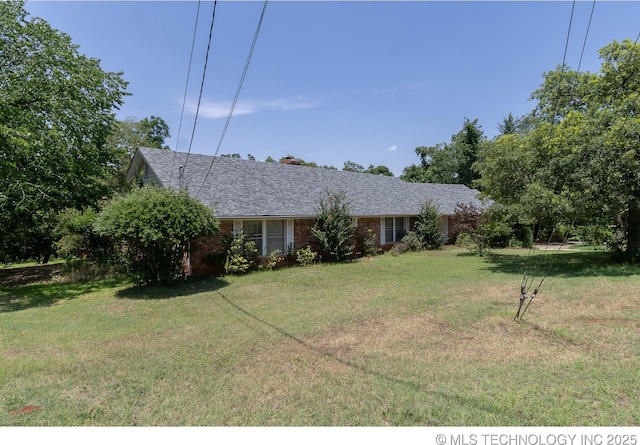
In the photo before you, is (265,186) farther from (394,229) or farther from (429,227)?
(429,227)

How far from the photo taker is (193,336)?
624 cm

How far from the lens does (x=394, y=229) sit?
2039 centimetres

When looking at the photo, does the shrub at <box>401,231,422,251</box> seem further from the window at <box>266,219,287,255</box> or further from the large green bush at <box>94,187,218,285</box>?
the large green bush at <box>94,187,218,285</box>

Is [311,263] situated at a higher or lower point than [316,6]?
lower

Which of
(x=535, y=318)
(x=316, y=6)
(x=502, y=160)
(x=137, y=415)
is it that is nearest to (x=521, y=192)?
(x=502, y=160)

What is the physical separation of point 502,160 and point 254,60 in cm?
1074


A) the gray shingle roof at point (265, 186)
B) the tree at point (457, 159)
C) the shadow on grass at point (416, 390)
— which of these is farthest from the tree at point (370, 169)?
the shadow on grass at point (416, 390)

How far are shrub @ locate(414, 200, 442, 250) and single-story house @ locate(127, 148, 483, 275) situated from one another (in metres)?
0.66

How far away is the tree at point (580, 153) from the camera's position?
10578mm

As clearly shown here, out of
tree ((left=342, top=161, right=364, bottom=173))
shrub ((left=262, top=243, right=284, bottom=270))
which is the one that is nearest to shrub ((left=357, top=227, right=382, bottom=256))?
shrub ((left=262, top=243, right=284, bottom=270))

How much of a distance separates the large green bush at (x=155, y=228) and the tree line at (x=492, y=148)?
4756 mm

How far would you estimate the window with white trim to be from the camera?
20.0 metres
